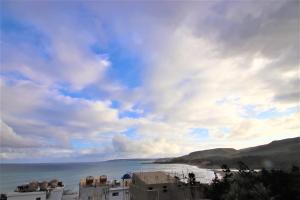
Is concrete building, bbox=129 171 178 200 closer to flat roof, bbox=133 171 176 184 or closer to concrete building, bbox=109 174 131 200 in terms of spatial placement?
flat roof, bbox=133 171 176 184

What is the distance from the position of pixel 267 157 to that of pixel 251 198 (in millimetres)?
143985

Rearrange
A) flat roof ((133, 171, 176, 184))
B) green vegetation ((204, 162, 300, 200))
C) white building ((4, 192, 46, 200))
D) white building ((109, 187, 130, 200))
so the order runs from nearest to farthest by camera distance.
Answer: green vegetation ((204, 162, 300, 200)) → flat roof ((133, 171, 176, 184)) → white building ((4, 192, 46, 200)) → white building ((109, 187, 130, 200))

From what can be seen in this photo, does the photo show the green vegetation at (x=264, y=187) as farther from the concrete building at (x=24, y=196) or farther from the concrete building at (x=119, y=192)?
the concrete building at (x=24, y=196)

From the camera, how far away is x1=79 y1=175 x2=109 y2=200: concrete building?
50.6 m

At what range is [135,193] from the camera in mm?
44344

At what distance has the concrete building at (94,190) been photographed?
50.6 metres

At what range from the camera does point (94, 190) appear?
51.8m

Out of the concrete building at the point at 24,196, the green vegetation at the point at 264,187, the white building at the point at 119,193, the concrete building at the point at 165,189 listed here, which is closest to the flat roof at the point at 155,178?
the concrete building at the point at 165,189

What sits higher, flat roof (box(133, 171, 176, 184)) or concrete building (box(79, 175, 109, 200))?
flat roof (box(133, 171, 176, 184))

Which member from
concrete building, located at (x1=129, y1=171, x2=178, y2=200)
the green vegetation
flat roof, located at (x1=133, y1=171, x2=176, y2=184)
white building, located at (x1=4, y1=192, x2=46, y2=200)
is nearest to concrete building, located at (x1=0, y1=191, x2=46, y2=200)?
white building, located at (x1=4, y1=192, x2=46, y2=200)

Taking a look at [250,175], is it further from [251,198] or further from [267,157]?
[267,157]

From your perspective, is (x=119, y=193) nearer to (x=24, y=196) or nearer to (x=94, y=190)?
(x=94, y=190)

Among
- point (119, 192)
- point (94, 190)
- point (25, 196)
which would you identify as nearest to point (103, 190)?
point (94, 190)

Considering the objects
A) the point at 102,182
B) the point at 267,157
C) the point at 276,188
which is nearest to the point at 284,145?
the point at 267,157
